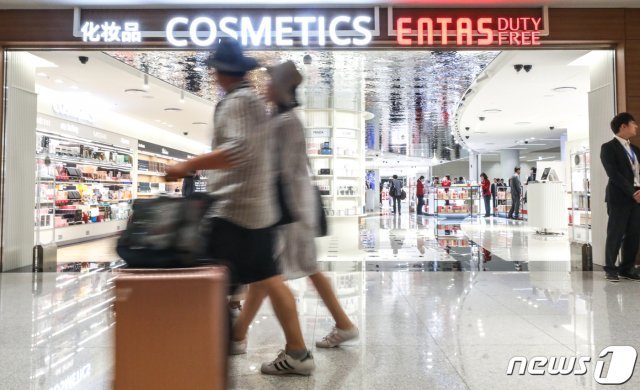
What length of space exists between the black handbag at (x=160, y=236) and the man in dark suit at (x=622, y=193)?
422 cm

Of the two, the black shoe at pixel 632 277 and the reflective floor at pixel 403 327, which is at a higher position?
the black shoe at pixel 632 277

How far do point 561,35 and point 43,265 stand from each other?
6.67 metres

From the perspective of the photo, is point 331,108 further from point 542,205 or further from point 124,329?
point 124,329

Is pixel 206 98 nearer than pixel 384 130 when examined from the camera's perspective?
Yes

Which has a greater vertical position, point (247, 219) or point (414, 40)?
point (414, 40)

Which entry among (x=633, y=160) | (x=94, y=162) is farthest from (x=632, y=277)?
(x=94, y=162)

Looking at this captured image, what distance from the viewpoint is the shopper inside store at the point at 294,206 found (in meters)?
1.58

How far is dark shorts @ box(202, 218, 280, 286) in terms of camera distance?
1.66 metres

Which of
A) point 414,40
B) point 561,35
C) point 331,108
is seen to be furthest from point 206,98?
point 561,35

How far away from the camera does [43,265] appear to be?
5.32 meters

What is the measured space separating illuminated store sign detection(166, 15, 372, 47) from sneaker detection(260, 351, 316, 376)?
3967 mm

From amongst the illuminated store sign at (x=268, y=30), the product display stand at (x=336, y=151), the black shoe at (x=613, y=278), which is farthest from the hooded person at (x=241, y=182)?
the product display stand at (x=336, y=151)

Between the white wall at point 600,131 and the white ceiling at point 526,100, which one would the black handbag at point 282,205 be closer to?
the white wall at point 600,131

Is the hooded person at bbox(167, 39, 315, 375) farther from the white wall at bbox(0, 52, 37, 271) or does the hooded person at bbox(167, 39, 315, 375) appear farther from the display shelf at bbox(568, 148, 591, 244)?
the display shelf at bbox(568, 148, 591, 244)
